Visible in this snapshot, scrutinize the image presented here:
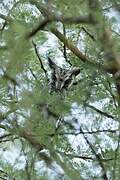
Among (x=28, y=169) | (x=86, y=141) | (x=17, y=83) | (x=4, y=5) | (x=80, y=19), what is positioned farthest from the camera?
(x=4, y=5)

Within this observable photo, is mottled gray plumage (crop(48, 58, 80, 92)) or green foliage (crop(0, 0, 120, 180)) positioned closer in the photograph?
green foliage (crop(0, 0, 120, 180))

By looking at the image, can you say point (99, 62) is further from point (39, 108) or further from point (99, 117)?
point (99, 117)

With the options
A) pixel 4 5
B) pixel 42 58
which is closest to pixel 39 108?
pixel 4 5

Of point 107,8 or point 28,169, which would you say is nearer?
point 107,8

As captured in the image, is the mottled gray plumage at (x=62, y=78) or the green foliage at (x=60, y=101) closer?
the green foliage at (x=60, y=101)

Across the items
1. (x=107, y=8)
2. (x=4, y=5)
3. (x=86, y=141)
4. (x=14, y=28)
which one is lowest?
(x=86, y=141)

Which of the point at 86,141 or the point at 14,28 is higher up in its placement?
the point at 14,28

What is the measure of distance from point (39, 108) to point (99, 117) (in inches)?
18.5

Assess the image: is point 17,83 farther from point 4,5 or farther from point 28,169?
point 4,5

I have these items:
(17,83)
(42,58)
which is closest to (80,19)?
(17,83)

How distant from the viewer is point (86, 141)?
162 cm

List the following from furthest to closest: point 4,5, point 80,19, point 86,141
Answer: point 4,5
point 86,141
point 80,19

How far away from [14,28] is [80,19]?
0.17 metres

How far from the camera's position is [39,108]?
1.38 m
